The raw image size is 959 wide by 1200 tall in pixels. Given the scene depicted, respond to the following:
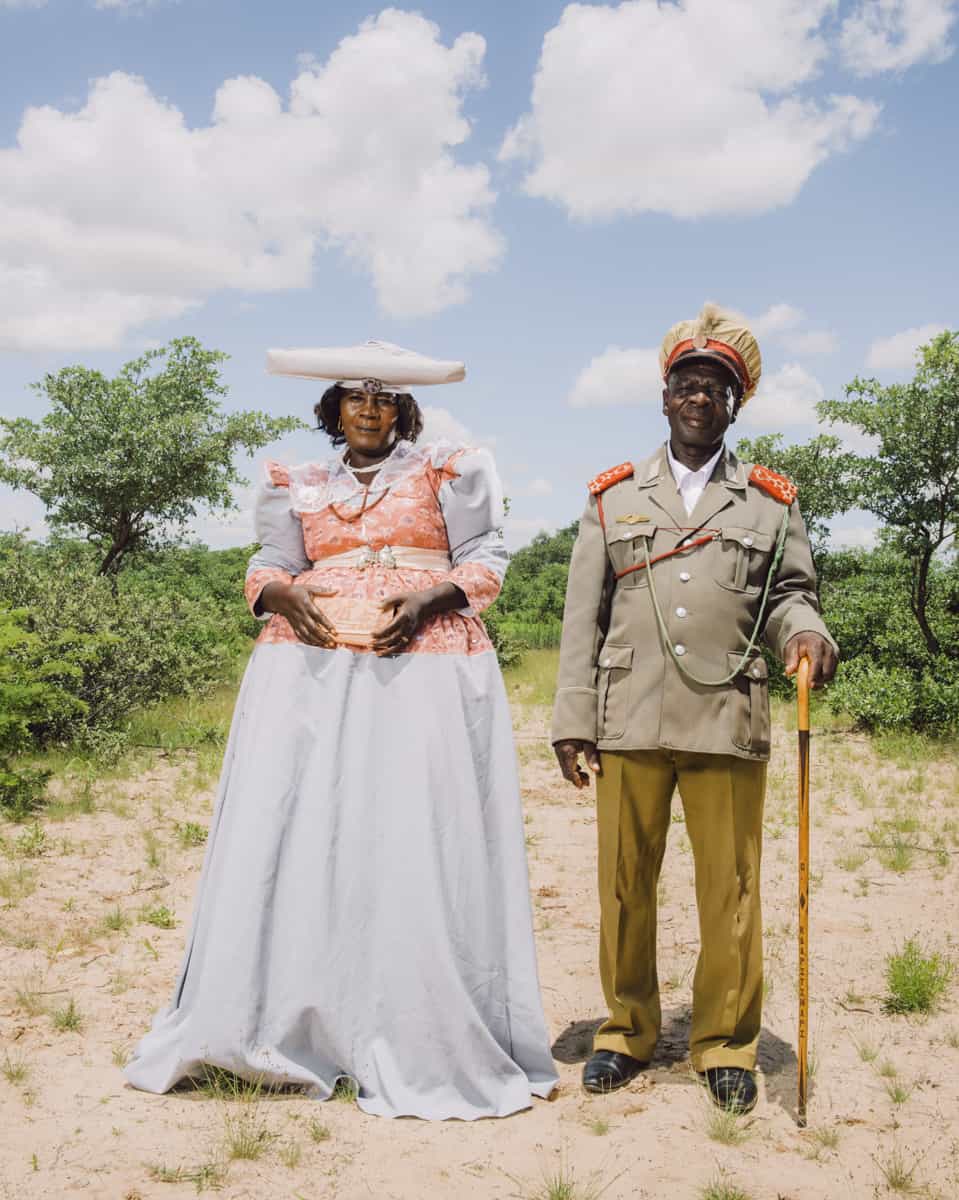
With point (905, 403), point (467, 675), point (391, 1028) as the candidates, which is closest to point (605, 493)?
point (467, 675)

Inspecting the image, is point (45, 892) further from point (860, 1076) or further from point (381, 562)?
point (860, 1076)

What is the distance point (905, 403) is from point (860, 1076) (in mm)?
8080

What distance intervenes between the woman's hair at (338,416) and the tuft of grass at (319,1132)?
2039mm

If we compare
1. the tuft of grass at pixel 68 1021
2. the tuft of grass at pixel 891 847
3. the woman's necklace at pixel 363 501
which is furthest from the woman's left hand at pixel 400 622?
the tuft of grass at pixel 891 847

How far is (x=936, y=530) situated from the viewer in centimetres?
1051

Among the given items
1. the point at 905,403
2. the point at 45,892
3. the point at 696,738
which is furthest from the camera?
the point at 905,403

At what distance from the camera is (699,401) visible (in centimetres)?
320

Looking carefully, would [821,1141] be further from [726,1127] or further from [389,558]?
[389,558]

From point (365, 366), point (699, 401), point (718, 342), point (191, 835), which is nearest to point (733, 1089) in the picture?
point (699, 401)

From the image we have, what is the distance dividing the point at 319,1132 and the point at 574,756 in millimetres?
1243

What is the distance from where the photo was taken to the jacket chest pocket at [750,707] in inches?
123

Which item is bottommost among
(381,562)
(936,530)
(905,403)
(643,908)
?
(643,908)

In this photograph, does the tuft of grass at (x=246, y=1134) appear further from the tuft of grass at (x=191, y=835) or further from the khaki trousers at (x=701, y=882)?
the tuft of grass at (x=191, y=835)

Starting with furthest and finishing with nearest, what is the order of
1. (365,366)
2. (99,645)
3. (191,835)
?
(99,645) < (191,835) < (365,366)
